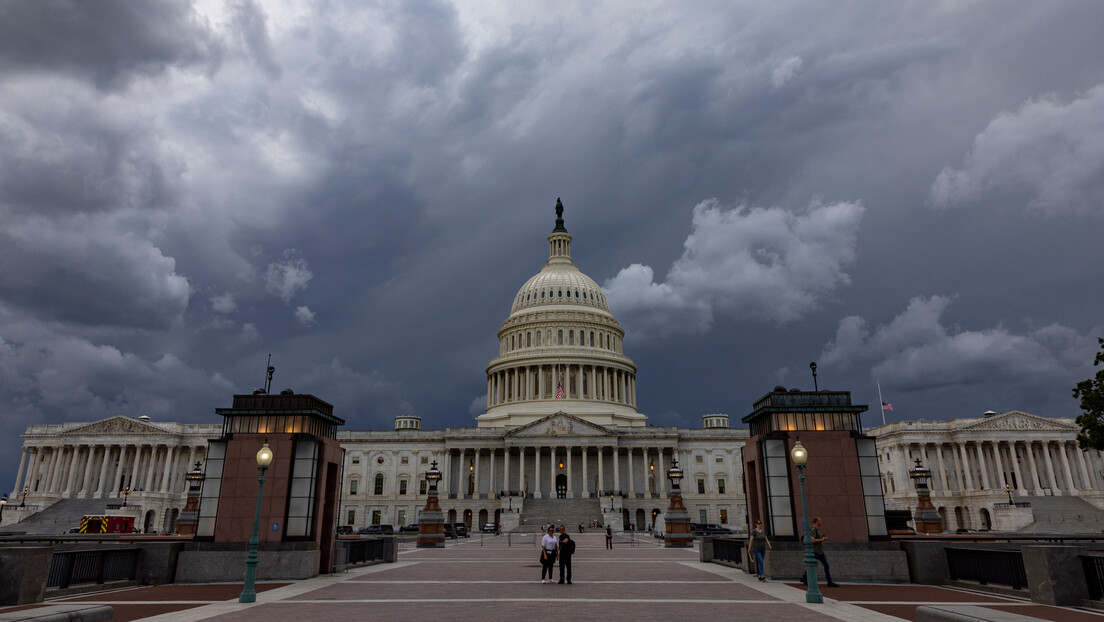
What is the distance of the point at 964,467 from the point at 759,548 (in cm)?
8272

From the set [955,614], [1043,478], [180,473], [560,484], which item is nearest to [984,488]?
[1043,478]

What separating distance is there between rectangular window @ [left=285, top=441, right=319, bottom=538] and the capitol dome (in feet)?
265

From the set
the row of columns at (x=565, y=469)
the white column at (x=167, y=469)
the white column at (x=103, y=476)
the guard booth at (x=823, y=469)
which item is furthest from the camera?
the white column at (x=167, y=469)

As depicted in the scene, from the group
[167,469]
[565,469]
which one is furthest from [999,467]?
[167,469]

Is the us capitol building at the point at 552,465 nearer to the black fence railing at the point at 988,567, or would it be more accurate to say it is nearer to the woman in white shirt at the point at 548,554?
the woman in white shirt at the point at 548,554

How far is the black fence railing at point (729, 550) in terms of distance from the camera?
93.5 feet

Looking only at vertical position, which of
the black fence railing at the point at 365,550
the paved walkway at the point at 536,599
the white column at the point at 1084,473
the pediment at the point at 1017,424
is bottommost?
the paved walkway at the point at 536,599

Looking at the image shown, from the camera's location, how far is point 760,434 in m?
26.8

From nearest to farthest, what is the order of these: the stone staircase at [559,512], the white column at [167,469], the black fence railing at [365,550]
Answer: the black fence railing at [365,550] < the stone staircase at [559,512] < the white column at [167,469]

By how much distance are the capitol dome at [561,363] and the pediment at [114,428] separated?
2079 inches

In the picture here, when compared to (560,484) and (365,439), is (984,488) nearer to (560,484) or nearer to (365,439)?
(560,484)

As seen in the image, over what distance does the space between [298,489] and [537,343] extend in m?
92.1

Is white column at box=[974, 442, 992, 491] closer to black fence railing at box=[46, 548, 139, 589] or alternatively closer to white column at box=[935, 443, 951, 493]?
white column at box=[935, 443, 951, 493]

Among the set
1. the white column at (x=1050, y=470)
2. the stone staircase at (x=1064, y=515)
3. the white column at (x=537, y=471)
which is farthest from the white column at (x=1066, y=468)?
the white column at (x=537, y=471)
